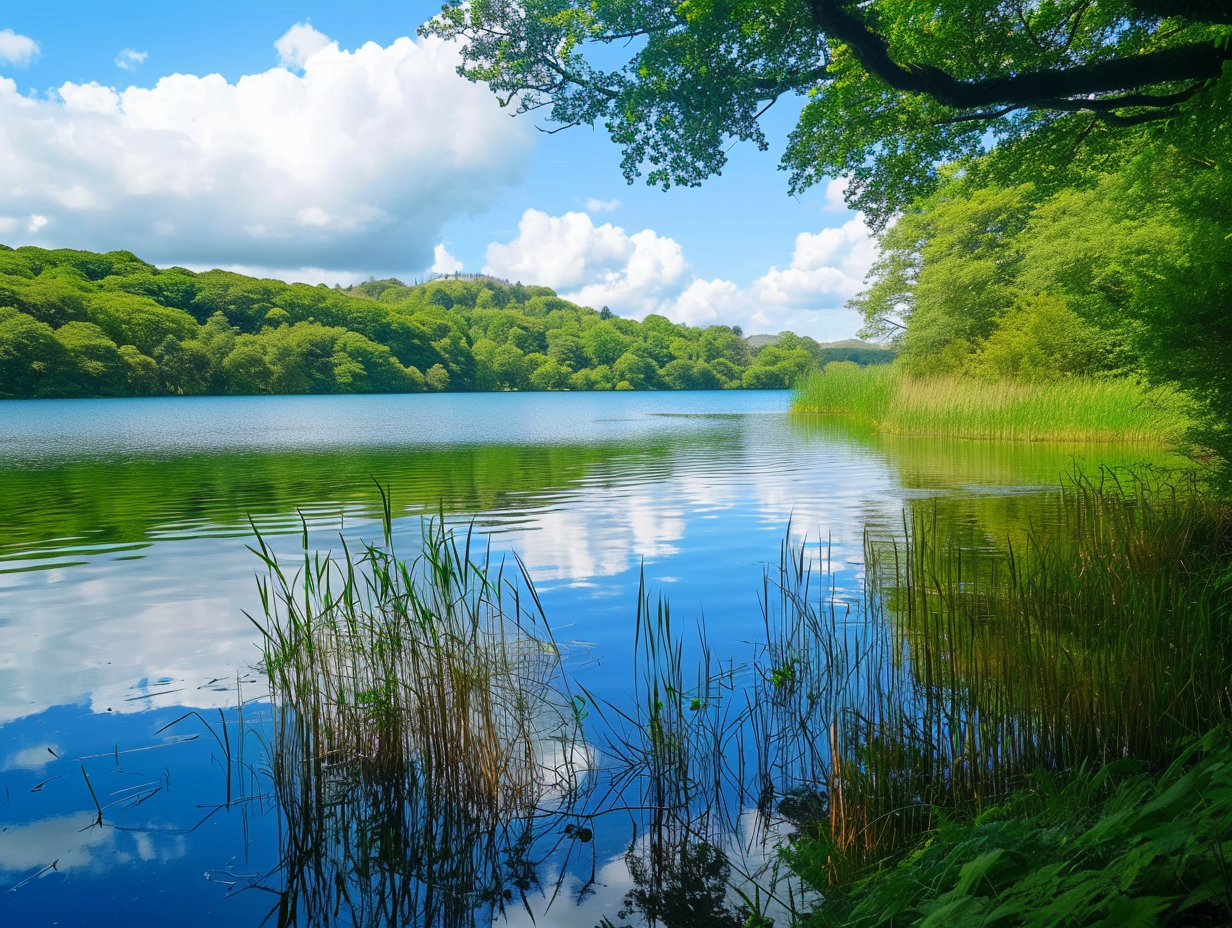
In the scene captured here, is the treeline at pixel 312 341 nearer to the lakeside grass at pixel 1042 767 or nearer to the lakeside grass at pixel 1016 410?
the lakeside grass at pixel 1016 410

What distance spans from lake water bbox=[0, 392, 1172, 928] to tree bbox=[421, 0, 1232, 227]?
491 centimetres

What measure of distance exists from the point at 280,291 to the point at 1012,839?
103m

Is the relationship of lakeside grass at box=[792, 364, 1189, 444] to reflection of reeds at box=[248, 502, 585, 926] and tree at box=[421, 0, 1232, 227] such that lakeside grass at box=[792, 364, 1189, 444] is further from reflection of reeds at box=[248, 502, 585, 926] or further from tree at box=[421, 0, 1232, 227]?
reflection of reeds at box=[248, 502, 585, 926]

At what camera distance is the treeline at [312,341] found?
65375 millimetres

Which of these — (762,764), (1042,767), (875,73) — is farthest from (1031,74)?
(1042,767)

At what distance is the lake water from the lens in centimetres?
357

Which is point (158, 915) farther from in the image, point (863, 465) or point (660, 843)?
point (863, 465)

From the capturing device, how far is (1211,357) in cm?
699

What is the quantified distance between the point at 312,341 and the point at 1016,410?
74.3 m

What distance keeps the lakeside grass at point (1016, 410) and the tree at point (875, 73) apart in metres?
7.67

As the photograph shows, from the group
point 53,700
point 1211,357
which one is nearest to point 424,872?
point 53,700

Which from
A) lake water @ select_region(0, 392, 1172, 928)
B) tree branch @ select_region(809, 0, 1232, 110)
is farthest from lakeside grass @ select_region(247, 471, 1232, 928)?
tree branch @ select_region(809, 0, 1232, 110)

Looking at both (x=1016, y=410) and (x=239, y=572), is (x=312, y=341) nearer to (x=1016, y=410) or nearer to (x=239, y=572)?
(x=1016, y=410)

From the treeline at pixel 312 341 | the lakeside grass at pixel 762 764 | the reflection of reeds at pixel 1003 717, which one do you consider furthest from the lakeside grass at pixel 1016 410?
the treeline at pixel 312 341
